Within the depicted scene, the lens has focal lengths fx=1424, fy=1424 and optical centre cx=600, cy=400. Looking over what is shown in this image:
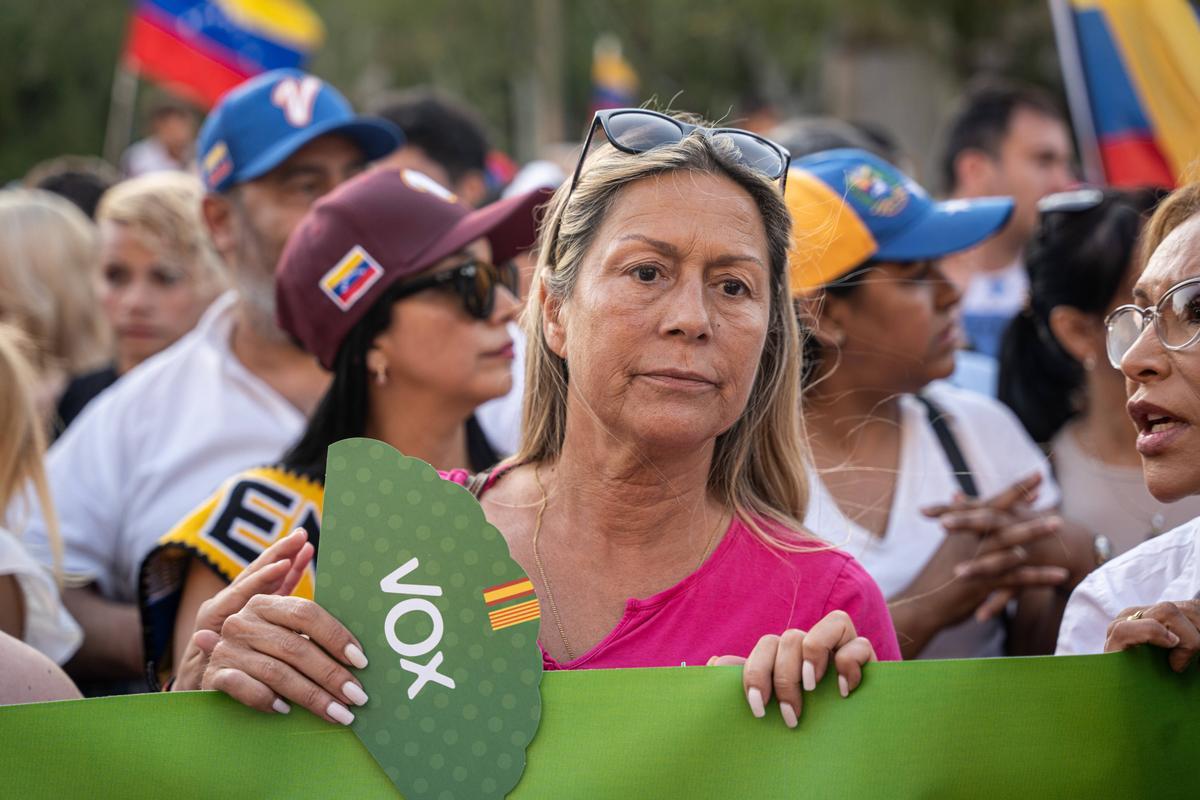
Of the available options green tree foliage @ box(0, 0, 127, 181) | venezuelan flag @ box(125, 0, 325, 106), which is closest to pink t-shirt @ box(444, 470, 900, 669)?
venezuelan flag @ box(125, 0, 325, 106)

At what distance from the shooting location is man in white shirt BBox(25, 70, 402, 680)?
4.04 metres

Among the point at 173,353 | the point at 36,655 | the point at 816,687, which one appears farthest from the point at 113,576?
the point at 816,687

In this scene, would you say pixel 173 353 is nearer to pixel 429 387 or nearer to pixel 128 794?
pixel 429 387

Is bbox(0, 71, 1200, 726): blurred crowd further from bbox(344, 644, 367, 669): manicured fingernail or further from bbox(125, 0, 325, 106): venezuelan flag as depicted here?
bbox(125, 0, 325, 106): venezuelan flag

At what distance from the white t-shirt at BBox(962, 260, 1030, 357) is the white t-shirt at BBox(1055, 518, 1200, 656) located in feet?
11.6

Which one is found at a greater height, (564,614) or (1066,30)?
(1066,30)

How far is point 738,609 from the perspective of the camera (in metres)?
2.45

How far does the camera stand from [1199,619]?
2.19 meters

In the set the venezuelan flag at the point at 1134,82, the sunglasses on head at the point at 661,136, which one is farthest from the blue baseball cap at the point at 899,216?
the sunglasses on head at the point at 661,136

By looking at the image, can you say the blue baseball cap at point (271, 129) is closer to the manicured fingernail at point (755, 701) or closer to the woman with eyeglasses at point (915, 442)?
the woman with eyeglasses at point (915, 442)

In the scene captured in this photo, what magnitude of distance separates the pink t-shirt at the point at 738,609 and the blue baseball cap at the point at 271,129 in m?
2.74

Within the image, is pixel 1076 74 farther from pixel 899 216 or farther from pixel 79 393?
pixel 79 393

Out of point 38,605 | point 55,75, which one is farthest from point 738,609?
point 55,75

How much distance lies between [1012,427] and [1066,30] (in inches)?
78.0
